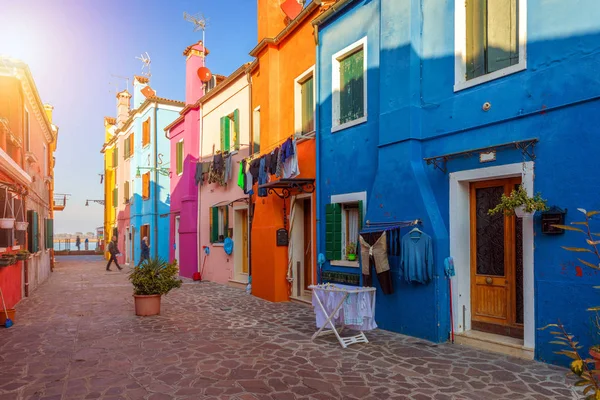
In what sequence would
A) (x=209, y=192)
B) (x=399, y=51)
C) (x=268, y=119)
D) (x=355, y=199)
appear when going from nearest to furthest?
(x=399, y=51) < (x=355, y=199) < (x=268, y=119) < (x=209, y=192)

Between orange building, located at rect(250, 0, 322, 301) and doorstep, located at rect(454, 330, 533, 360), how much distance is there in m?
4.15

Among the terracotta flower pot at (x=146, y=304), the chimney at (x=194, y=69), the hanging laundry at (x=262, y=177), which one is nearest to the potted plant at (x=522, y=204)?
the hanging laundry at (x=262, y=177)

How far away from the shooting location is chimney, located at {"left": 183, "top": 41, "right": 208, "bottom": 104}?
1848 centimetres

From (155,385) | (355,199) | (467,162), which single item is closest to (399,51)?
(467,162)

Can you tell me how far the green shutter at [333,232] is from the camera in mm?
9266

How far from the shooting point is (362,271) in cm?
807

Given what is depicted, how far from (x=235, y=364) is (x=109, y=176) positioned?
30362mm

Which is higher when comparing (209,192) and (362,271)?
(209,192)

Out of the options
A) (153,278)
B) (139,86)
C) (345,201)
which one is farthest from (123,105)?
(345,201)

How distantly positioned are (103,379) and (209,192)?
1127 centimetres

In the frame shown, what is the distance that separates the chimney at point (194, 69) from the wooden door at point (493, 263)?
14057 mm

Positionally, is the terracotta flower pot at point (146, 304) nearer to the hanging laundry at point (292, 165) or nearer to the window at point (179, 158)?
the hanging laundry at point (292, 165)

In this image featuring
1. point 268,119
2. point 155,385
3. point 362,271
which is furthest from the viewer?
point 268,119

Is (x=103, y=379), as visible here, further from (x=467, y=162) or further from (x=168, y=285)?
(x=467, y=162)
